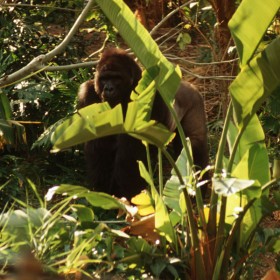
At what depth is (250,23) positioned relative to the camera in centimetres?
385

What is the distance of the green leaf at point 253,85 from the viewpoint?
3793 mm

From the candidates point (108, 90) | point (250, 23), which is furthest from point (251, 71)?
point (108, 90)

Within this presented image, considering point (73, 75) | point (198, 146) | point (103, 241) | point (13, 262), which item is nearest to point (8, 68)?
point (73, 75)

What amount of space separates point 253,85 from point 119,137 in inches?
92.7

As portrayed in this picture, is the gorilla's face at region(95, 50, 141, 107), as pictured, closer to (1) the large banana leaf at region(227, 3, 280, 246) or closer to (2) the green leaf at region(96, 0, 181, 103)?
(2) the green leaf at region(96, 0, 181, 103)

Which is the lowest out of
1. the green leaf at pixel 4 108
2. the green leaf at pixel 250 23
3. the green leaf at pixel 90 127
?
the green leaf at pixel 4 108

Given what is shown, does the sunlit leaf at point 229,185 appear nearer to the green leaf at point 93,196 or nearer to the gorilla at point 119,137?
the green leaf at point 93,196

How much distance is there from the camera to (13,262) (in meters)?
3.30

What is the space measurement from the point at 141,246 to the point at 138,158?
224cm

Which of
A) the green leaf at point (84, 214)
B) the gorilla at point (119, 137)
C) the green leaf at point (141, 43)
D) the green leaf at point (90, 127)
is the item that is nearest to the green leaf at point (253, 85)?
the green leaf at point (141, 43)

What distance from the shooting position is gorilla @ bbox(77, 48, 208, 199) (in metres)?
6.01

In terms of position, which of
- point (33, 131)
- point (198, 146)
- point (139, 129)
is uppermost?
point (139, 129)

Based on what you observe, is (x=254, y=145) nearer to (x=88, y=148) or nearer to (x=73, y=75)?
(x=88, y=148)

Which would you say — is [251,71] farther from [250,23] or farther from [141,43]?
[141,43]
